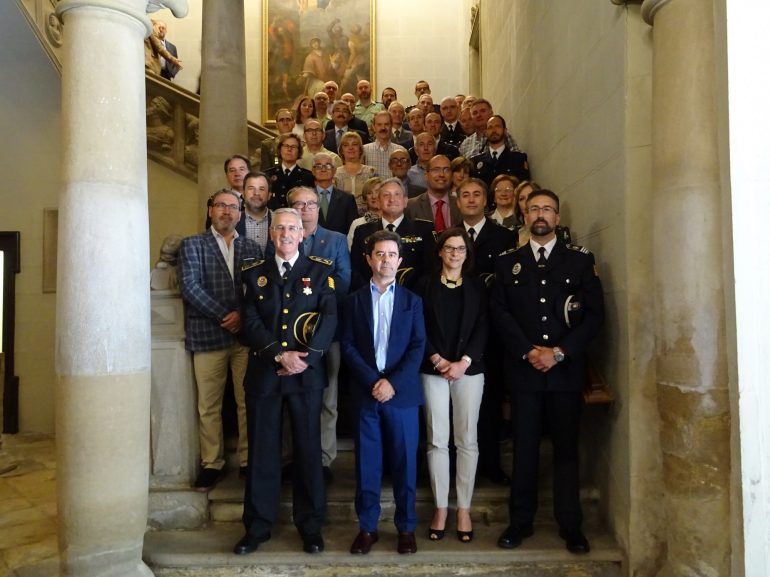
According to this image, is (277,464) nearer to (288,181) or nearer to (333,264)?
(333,264)

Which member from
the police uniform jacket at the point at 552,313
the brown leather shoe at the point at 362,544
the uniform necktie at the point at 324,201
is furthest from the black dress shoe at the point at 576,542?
the uniform necktie at the point at 324,201

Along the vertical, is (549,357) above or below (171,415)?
above

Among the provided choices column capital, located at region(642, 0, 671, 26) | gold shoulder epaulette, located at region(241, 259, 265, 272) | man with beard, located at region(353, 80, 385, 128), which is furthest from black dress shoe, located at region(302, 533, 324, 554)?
man with beard, located at region(353, 80, 385, 128)

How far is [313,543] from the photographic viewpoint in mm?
3227

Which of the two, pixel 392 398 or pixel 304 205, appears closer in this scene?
pixel 392 398

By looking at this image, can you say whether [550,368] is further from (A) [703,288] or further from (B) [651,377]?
(A) [703,288]

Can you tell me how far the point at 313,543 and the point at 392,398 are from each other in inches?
32.0

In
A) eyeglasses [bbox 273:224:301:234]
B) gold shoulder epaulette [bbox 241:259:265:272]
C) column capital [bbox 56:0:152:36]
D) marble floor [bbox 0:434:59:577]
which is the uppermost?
column capital [bbox 56:0:152:36]

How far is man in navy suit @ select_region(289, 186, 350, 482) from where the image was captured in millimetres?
3701

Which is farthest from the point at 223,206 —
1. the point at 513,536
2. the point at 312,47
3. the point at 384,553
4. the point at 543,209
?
the point at 312,47

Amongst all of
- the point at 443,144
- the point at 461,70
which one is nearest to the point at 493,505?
the point at 443,144

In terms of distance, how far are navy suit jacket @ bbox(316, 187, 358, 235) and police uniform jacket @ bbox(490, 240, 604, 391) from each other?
4.77 feet

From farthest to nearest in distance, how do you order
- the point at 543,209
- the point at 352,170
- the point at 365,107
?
the point at 365,107, the point at 352,170, the point at 543,209

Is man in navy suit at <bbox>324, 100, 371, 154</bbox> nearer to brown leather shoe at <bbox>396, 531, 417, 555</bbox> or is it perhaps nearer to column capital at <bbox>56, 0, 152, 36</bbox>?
Result: column capital at <bbox>56, 0, 152, 36</bbox>
